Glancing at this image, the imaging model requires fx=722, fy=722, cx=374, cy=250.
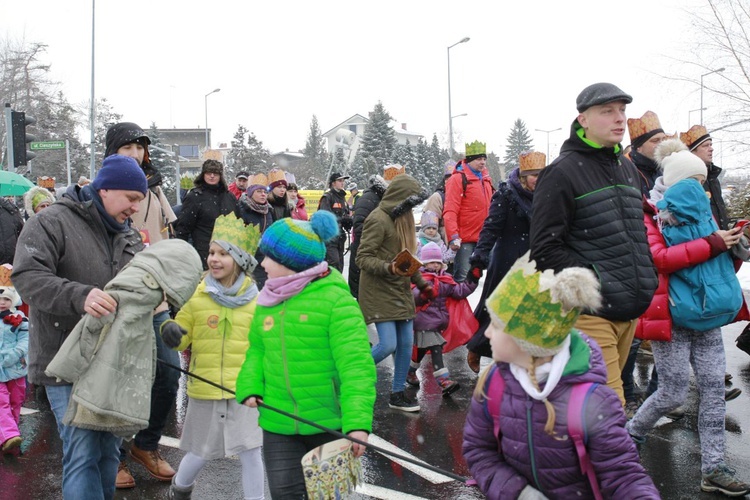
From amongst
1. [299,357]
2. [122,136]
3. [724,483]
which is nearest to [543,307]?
[299,357]

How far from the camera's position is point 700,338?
4754 millimetres

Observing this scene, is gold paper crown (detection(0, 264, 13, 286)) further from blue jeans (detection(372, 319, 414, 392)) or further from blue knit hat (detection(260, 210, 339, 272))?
blue knit hat (detection(260, 210, 339, 272))

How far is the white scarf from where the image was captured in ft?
8.48

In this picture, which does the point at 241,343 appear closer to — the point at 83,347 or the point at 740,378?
the point at 83,347

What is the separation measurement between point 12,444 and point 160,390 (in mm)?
1629

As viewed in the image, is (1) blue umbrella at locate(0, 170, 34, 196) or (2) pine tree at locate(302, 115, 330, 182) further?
(2) pine tree at locate(302, 115, 330, 182)

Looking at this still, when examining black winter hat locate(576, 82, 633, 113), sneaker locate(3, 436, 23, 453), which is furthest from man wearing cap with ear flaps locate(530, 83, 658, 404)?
sneaker locate(3, 436, 23, 453)

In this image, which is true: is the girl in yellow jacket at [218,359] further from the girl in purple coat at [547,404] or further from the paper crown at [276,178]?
the paper crown at [276,178]

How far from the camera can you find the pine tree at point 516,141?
101m

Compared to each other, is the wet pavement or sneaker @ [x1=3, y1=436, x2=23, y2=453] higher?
sneaker @ [x1=3, y1=436, x2=23, y2=453]

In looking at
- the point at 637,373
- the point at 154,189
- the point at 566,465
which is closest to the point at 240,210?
the point at 154,189

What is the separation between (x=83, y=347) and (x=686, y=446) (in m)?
4.36

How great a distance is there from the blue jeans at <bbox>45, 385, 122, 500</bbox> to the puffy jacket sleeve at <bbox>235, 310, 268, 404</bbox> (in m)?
0.80

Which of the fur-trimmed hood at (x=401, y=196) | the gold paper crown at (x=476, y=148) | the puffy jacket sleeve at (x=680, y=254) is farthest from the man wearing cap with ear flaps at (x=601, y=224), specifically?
the gold paper crown at (x=476, y=148)
